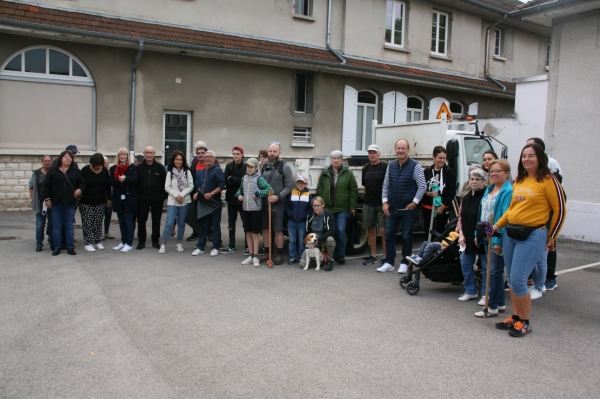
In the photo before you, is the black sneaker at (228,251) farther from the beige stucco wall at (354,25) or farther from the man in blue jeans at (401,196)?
the beige stucco wall at (354,25)

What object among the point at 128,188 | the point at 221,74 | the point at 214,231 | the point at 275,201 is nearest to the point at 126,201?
the point at 128,188

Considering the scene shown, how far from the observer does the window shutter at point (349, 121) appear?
1795 centimetres

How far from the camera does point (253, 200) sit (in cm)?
847

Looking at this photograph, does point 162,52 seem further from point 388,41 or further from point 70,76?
point 388,41

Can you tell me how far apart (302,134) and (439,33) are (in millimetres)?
8003

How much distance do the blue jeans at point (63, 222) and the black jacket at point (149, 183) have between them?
119cm

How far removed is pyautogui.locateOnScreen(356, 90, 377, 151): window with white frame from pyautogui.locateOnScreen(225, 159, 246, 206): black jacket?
9.90m

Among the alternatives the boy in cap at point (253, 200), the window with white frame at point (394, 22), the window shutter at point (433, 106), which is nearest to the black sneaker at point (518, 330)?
the boy in cap at point (253, 200)

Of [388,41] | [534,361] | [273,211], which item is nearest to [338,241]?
[273,211]

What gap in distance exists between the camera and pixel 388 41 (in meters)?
19.4

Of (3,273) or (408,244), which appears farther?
(408,244)

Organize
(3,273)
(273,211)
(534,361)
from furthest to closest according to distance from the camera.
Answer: (273,211) < (3,273) < (534,361)

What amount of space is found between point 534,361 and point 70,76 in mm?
12739

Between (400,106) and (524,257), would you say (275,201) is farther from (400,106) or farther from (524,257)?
(400,106)
